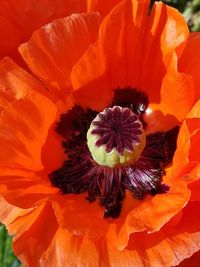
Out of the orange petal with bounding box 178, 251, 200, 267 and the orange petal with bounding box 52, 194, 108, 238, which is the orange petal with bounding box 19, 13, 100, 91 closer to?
the orange petal with bounding box 52, 194, 108, 238

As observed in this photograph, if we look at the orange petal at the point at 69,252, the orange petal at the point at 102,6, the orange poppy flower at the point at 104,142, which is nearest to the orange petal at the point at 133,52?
the orange poppy flower at the point at 104,142

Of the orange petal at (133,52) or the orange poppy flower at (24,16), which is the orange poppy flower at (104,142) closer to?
the orange petal at (133,52)

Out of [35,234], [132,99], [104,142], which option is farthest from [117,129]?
[35,234]

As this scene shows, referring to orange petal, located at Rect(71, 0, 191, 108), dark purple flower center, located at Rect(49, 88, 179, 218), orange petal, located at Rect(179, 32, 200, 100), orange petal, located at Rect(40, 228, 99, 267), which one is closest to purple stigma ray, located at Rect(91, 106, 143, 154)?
dark purple flower center, located at Rect(49, 88, 179, 218)

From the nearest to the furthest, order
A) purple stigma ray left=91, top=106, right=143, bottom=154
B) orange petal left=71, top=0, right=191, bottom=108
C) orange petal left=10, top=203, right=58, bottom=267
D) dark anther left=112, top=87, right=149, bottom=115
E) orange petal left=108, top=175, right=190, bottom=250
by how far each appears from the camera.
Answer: orange petal left=108, top=175, right=190, bottom=250 < orange petal left=10, top=203, right=58, bottom=267 < orange petal left=71, top=0, right=191, bottom=108 < purple stigma ray left=91, top=106, right=143, bottom=154 < dark anther left=112, top=87, right=149, bottom=115

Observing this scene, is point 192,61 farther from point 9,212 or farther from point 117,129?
point 9,212

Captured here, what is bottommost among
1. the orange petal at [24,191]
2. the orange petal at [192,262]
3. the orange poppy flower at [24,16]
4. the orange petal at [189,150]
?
the orange petal at [192,262]
